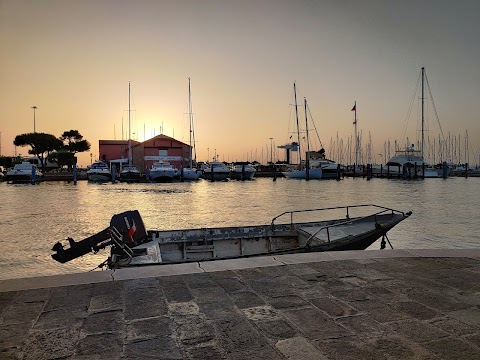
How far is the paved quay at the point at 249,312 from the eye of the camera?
335 centimetres

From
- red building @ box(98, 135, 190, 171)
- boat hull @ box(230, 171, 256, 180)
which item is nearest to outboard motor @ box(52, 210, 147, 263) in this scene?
boat hull @ box(230, 171, 256, 180)

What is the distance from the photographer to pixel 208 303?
4.42m

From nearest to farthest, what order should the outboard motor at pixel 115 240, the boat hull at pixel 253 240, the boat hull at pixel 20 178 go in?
the outboard motor at pixel 115 240, the boat hull at pixel 253 240, the boat hull at pixel 20 178

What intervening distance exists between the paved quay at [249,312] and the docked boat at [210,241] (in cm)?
285

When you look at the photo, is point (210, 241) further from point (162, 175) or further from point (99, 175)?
point (99, 175)

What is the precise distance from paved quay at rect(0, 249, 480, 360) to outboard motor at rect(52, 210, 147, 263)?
9.91 feet

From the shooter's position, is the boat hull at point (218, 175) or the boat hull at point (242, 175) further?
the boat hull at point (242, 175)

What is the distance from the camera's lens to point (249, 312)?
4168 millimetres

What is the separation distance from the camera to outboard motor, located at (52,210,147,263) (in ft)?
27.2

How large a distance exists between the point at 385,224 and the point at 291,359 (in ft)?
31.4

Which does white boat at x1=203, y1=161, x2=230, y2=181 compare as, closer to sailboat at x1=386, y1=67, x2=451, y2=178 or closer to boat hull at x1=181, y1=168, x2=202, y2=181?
boat hull at x1=181, y1=168, x2=202, y2=181

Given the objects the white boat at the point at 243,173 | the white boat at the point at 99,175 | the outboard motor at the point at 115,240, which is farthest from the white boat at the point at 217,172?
the outboard motor at the point at 115,240

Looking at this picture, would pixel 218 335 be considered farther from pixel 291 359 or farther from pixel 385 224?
pixel 385 224

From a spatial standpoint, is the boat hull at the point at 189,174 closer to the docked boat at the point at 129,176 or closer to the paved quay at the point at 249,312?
the docked boat at the point at 129,176
